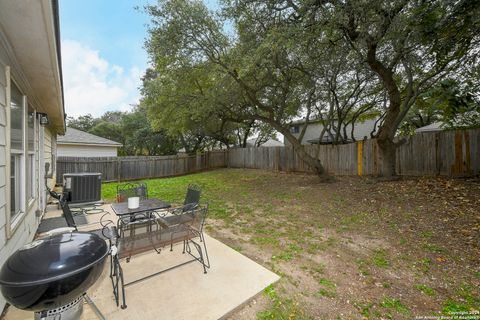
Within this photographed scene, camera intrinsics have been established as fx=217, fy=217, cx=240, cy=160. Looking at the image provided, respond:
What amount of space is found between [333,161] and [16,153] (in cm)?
986

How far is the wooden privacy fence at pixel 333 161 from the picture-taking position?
6409mm

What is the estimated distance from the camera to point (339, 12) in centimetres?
476

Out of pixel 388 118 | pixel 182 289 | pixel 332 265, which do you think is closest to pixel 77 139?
pixel 182 289

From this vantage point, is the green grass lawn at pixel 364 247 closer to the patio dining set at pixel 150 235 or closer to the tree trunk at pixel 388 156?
the tree trunk at pixel 388 156

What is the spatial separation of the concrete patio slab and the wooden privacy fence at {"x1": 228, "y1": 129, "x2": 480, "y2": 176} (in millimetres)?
7193

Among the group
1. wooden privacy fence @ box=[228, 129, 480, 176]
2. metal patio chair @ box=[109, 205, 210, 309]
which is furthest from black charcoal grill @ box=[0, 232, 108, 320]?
wooden privacy fence @ box=[228, 129, 480, 176]

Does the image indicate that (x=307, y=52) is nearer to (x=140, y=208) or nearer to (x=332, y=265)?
(x=332, y=265)

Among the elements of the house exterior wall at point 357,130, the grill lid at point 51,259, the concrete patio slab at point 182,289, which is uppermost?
the house exterior wall at point 357,130

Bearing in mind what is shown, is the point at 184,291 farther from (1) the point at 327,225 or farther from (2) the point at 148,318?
(1) the point at 327,225

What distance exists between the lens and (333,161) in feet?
31.8

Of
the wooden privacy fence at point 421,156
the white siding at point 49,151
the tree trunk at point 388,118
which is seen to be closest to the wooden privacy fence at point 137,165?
the white siding at point 49,151

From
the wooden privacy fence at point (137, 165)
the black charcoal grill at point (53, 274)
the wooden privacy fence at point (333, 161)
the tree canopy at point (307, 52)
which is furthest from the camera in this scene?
the wooden privacy fence at point (137, 165)

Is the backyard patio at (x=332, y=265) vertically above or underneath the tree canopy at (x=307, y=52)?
underneath

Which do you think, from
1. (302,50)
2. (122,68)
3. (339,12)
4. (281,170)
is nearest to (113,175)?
(122,68)
